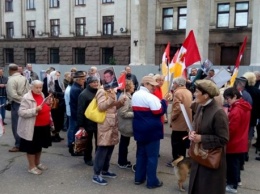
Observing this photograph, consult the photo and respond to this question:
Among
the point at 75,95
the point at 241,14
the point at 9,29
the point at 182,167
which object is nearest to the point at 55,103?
the point at 75,95

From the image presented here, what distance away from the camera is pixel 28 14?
119 feet

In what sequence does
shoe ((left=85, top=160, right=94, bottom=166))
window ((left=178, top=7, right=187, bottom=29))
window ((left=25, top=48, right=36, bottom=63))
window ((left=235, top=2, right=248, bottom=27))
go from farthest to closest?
window ((left=25, top=48, right=36, bottom=63))
window ((left=178, top=7, right=187, bottom=29))
window ((left=235, top=2, right=248, bottom=27))
shoe ((left=85, top=160, right=94, bottom=166))

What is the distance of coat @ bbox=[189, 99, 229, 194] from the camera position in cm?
346

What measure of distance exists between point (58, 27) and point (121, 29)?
8.17 meters

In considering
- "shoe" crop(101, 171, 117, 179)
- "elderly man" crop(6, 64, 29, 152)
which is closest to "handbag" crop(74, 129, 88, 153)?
"shoe" crop(101, 171, 117, 179)

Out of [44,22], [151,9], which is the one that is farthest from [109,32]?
[44,22]

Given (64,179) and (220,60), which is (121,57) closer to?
(220,60)

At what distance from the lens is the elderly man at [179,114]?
5691 mm

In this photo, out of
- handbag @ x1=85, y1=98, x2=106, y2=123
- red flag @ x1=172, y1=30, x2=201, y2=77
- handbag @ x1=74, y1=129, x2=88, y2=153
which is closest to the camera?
handbag @ x1=85, y1=98, x2=106, y2=123

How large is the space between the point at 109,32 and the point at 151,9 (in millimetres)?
5596

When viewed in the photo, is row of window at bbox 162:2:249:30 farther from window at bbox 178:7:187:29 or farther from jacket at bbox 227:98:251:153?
jacket at bbox 227:98:251:153

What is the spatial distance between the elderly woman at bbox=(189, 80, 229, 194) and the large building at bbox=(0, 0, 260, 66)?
19.7 meters

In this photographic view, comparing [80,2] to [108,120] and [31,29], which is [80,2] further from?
[108,120]

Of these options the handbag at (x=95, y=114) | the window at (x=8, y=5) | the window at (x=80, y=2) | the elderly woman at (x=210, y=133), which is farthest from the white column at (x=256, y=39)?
the window at (x=8, y=5)
